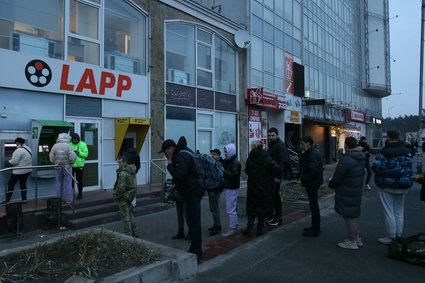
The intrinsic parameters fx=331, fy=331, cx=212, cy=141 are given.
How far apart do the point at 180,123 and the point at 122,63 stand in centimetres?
316

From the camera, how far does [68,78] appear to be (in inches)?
349

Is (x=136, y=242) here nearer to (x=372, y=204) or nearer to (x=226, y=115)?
(x=372, y=204)

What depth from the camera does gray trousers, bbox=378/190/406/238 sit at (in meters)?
5.28

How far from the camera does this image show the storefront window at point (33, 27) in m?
8.07

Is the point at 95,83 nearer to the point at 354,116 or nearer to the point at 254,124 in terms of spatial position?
the point at 254,124

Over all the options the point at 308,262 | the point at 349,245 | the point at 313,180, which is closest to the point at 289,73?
the point at 313,180

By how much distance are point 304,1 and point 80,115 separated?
19356 millimetres

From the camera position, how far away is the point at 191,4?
13016 millimetres

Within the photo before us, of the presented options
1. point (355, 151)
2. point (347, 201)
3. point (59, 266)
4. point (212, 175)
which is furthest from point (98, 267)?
point (355, 151)

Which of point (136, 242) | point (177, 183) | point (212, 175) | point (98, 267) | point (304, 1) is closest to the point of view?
point (98, 267)

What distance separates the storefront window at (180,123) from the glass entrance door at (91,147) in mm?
2932

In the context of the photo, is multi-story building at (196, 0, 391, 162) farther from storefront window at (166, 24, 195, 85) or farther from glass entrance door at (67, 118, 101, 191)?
glass entrance door at (67, 118, 101, 191)

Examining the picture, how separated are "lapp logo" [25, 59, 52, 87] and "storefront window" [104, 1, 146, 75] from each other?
208 centimetres

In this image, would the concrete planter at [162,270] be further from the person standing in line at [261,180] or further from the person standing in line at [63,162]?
the person standing in line at [63,162]
